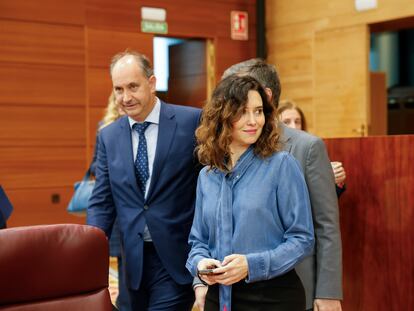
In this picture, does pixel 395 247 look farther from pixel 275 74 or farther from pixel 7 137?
pixel 7 137

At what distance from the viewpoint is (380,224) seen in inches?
109

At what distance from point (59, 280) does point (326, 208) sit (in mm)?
974

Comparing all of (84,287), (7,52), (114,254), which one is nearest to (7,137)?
(7,52)

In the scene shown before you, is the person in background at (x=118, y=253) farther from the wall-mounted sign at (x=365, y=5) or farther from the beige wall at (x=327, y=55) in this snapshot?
the wall-mounted sign at (x=365, y=5)

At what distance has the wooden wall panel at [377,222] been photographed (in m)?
2.67

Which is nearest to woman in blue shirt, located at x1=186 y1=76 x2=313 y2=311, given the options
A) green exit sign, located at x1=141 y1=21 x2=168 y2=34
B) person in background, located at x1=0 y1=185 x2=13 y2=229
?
person in background, located at x1=0 y1=185 x2=13 y2=229

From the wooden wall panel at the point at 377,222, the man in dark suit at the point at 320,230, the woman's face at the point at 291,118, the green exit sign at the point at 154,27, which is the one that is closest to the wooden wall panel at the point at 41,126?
the green exit sign at the point at 154,27

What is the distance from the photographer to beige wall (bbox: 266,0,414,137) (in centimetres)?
687

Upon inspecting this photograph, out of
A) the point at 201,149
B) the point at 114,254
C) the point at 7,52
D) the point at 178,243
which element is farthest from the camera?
the point at 7,52

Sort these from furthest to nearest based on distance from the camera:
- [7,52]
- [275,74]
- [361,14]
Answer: [361,14] → [7,52] → [275,74]

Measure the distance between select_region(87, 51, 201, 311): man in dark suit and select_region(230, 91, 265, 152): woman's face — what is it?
2.30 feet

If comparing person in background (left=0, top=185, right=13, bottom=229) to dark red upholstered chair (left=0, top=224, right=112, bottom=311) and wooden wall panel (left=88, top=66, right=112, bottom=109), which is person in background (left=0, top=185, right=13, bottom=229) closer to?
dark red upholstered chair (left=0, top=224, right=112, bottom=311)

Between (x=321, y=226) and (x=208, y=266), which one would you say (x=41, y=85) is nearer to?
(x=321, y=226)

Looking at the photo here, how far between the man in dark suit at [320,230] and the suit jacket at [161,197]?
51cm
